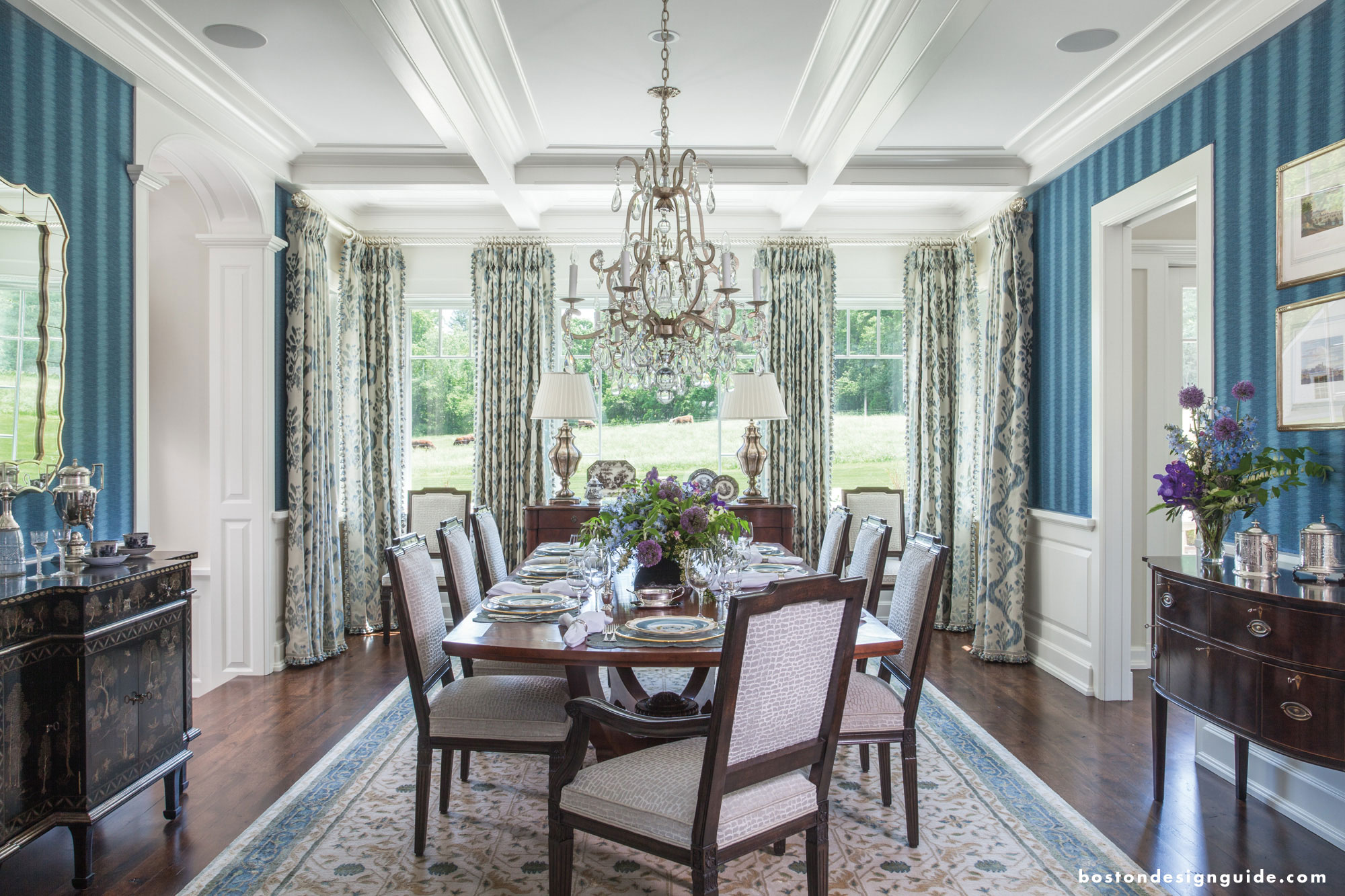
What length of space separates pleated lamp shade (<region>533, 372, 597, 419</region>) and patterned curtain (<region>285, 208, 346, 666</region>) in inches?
53.1

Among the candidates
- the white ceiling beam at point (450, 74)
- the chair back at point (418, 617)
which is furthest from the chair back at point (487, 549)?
the white ceiling beam at point (450, 74)

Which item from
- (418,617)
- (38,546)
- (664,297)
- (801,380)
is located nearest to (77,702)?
(38,546)

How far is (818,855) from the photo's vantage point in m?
2.01

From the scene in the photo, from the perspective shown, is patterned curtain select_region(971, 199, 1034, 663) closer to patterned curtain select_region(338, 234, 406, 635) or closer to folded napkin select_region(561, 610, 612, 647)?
folded napkin select_region(561, 610, 612, 647)

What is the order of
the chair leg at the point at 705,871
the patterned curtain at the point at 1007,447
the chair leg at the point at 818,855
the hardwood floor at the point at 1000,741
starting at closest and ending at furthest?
the chair leg at the point at 705,871 → the chair leg at the point at 818,855 → the hardwood floor at the point at 1000,741 → the patterned curtain at the point at 1007,447

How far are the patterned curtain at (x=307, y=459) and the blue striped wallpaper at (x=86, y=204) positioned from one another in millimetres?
1353

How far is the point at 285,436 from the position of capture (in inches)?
186

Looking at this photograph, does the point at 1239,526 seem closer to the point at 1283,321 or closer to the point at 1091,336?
the point at 1283,321

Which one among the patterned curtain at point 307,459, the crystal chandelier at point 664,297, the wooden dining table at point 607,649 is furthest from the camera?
the patterned curtain at point 307,459

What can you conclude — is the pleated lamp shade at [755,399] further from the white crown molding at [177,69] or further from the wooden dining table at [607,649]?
the white crown molding at [177,69]

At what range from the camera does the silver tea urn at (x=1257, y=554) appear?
2.61 m

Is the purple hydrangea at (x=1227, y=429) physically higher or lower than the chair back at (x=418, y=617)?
higher

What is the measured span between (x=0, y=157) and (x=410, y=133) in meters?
2.05

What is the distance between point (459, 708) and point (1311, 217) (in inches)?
133
